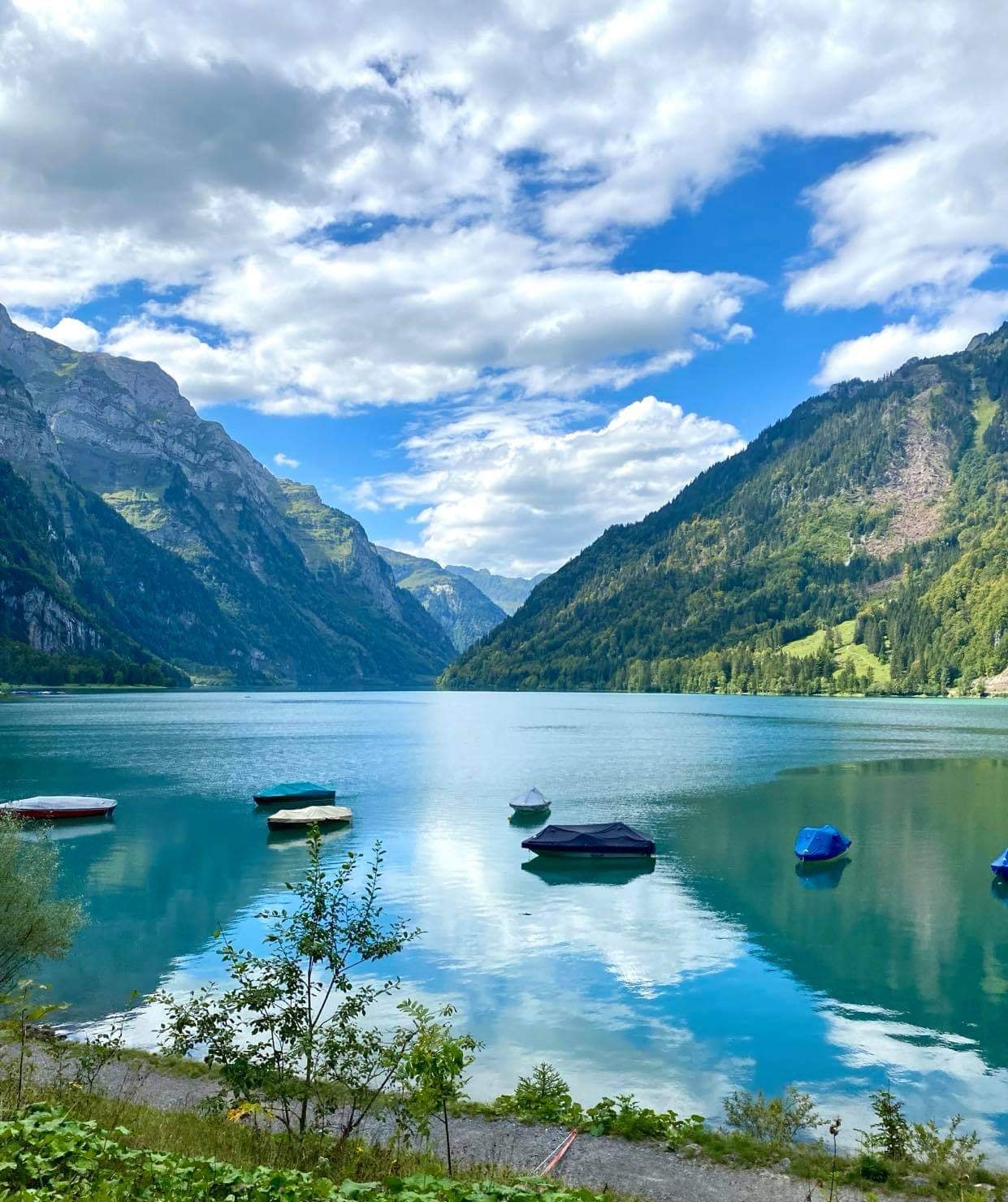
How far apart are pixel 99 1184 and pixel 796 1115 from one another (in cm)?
1955

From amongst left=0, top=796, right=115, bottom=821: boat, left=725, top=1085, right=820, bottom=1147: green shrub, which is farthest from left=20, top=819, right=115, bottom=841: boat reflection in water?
left=725, top=1085, right=820, bottom=1147: green shrub

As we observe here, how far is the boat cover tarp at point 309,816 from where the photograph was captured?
253 feet

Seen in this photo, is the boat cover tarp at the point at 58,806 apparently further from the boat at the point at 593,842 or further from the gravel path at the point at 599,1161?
the gravel path at the point at 599,1161

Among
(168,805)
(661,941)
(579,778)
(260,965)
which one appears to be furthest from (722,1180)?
(579,778)

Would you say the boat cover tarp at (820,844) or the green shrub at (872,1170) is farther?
the boat cover tarp at (820,844)

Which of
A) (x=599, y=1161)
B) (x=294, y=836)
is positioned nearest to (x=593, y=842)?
(x=294, y=836)

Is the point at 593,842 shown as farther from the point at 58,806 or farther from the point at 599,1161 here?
the point at 58,806

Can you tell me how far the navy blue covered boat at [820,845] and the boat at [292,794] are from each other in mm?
47523

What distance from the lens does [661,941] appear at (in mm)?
44531

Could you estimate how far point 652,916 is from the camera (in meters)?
49.4

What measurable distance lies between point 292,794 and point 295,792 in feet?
1.59

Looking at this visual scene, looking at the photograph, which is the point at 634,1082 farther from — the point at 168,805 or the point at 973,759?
the point at 973,759

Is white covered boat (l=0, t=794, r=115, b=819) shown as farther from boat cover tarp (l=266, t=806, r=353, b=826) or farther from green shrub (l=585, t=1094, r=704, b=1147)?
green shrub (l=585, t=1094, r=704, b=1147)

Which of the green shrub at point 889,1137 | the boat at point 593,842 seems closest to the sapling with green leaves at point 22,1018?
the green shrub at point 889,1137
